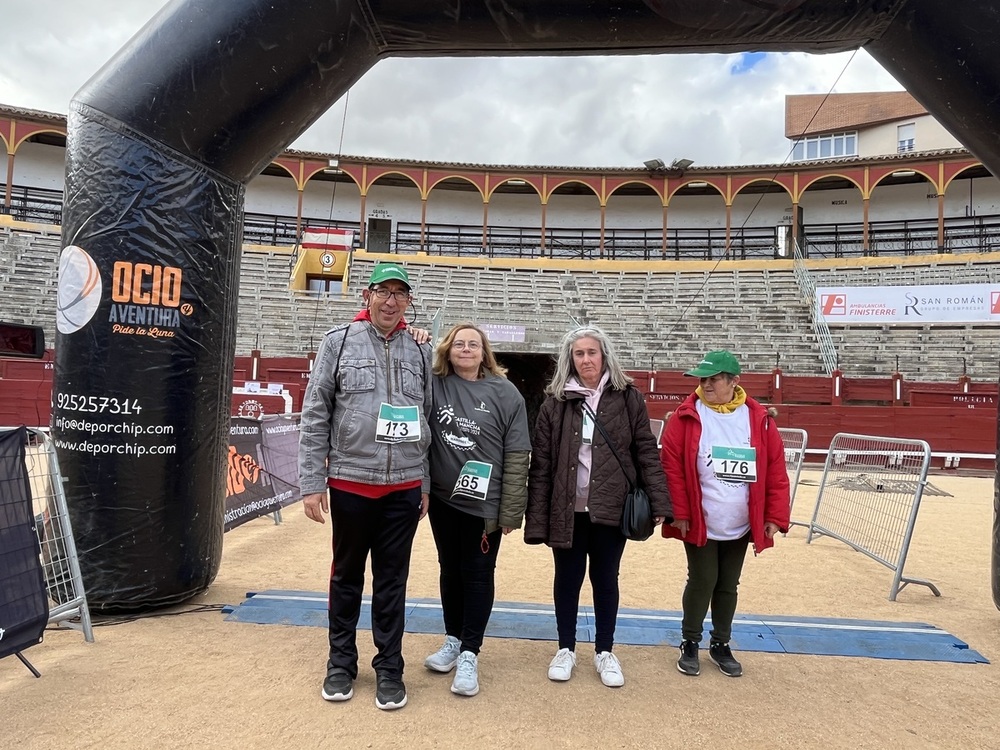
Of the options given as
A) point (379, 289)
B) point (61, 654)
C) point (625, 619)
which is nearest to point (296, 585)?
point (61, 654)

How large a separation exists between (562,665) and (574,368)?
1.39 m

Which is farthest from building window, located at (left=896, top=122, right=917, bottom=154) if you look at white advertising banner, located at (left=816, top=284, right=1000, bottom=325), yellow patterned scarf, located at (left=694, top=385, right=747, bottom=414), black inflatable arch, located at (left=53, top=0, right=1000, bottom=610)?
yellow patterned scarf, located at (left=694, top=385, right=747, bottom=414)

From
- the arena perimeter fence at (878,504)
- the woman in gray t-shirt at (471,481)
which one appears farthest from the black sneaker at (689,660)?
→ the arena perimeter fence at (878,504)

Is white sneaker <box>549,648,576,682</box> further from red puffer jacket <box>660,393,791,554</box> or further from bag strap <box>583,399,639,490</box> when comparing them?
bag strap <box>583,399,639,490</box>

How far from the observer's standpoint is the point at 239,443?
573cm

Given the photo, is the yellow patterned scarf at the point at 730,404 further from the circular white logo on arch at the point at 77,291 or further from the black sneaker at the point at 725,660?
the circular white logo on arch at the point at 77,291

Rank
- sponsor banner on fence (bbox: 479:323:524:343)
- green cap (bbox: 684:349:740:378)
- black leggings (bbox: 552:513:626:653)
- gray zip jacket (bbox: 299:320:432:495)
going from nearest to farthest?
1. gray zip jacket (bbox: 299:320:432:495)
2. black leggings (bbox: 552:513:626:653)
3. green cap (bbox: 684:349:740:378)
4. sponsor banner on fence (bbox: 479:323:524:343)

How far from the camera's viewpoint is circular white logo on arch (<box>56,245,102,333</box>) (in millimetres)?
3363

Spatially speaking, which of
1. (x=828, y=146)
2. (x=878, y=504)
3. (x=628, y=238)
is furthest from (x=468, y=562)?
(x=828, y=146)

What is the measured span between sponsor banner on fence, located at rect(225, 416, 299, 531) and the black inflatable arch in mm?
1827

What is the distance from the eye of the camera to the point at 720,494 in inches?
116

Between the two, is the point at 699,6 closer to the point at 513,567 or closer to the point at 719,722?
the point at 719,722

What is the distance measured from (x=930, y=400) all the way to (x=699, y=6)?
46.3 ft

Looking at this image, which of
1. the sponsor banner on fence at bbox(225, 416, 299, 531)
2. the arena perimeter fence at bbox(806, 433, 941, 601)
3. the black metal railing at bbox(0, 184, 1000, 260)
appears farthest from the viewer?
the black metal railing at bbox(0, 184, 1000, 260)
